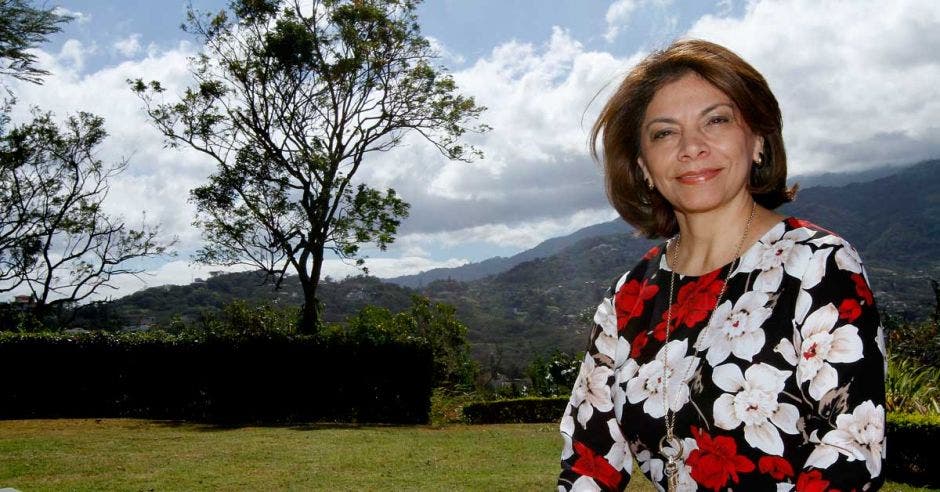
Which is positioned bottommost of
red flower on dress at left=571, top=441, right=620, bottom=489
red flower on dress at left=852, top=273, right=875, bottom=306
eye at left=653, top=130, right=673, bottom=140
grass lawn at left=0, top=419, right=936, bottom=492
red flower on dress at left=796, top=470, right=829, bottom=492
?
grass lawn at left=0, top=419, right=936, bottom=492

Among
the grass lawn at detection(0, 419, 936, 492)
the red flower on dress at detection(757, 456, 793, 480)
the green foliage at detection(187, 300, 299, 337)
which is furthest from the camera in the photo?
the green foliage at detection(187, 300, 299, 337)

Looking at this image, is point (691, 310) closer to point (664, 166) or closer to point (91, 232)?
point (664, 166)

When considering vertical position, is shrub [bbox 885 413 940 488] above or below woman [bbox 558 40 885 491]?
below

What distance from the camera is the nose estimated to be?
1926 mm

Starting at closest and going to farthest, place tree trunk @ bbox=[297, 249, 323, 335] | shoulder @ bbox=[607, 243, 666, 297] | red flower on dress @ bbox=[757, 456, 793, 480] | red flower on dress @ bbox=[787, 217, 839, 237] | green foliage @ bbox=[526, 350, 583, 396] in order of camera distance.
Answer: red flower on dress @ bbox=[757, 456, 793, 480]
red flower on dress @ bbox=[787, 217, 839, 237]
shoulder @ bbox=[607, 243, 666, 297]
green foliage @ bbox=[526, 350, 583, 396]
tree trunk @ bbox=[297, 249, 323, 335]

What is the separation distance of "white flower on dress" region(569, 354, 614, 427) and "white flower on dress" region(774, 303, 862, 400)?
530 mm

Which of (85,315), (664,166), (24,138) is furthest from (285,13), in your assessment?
(664,166)

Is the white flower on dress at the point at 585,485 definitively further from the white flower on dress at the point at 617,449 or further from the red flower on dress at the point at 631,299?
the red flower on dress at the point at 631,299

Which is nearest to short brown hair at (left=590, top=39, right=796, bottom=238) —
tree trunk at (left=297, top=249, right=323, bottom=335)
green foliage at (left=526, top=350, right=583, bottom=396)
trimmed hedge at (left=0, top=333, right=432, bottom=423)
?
trimmed hedge at (left=0, top=333, right=432, bottom=423)

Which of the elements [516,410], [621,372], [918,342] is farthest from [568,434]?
[516,410]

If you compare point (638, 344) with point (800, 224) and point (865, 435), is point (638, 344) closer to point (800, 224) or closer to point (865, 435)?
point (800, 224)

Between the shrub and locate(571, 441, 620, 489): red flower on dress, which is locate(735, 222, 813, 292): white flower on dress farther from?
the shrub

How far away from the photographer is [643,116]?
2.12 meters

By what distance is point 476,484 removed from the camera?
349 inches
